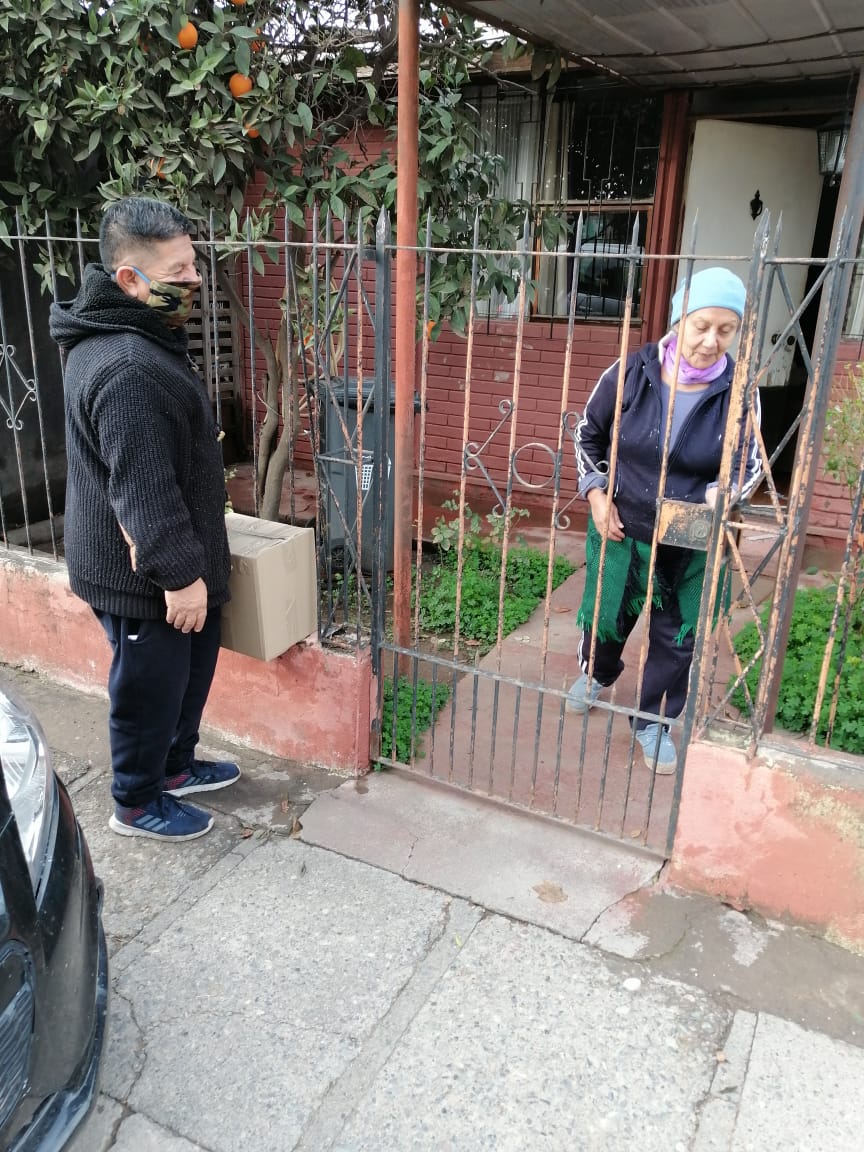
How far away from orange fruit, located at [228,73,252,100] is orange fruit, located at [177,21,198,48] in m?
0.20

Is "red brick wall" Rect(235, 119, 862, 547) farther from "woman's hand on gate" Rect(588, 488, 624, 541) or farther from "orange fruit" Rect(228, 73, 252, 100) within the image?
"woman's hand on gate" Rect(588, 488, 624, 541)

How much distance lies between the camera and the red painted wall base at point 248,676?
3.21m

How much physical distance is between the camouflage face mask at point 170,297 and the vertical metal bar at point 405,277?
2.96ft

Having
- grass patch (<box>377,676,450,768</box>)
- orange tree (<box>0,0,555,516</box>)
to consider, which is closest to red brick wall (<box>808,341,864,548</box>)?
orange tree (<box>0,0,555,516</box>)

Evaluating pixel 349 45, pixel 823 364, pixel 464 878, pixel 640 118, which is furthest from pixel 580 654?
pixel 640 118

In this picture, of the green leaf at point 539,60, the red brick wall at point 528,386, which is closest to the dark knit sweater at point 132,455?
the green leaf at point 539,60

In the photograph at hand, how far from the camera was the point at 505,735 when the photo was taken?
3568 millimetres

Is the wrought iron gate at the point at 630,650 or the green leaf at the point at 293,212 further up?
the green leaf at the point at 293,212

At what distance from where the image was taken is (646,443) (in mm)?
2918

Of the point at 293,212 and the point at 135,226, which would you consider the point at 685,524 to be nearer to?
the point at 135,226

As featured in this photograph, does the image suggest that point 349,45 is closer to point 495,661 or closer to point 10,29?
point 10,29

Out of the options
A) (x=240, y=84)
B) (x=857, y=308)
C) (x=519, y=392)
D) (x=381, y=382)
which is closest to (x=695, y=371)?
(x=381, y=382)

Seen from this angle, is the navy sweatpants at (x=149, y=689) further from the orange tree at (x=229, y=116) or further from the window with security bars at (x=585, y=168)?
the window with security bars at (x=585, y=168)

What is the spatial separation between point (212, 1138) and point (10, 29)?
409cm
